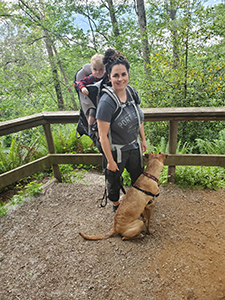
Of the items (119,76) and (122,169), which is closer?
(119,76)

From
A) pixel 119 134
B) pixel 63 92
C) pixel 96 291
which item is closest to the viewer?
pixel 96 291

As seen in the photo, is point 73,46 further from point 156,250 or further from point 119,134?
point 156,250

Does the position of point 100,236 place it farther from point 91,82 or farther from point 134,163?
point 91,82

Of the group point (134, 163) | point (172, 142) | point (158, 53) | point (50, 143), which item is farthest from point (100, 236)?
point (158, 53)

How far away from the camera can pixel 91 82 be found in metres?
2.27

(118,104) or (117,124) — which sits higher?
(118,104)

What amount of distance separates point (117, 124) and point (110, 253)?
4.42 ft

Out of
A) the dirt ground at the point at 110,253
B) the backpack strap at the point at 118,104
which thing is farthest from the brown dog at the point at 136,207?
the backpack strap at the point at 118,104

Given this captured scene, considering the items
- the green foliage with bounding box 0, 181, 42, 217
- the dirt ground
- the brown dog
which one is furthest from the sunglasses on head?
the green foliage with bounding box 0, 181, 42, 217

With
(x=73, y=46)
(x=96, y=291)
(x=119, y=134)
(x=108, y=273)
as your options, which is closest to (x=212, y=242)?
(x=108, y=273)

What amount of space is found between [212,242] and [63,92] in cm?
1228

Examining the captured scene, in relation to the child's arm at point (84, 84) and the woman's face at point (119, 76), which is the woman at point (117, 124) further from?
the child's arm at point (84, 84)

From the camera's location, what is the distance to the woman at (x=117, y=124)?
1.87 meters

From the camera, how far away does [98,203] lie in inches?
117
